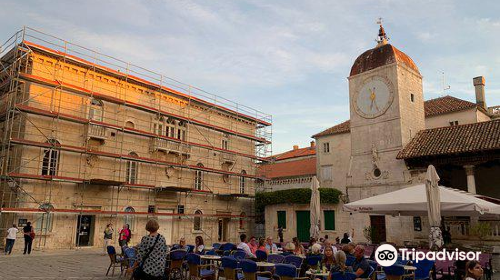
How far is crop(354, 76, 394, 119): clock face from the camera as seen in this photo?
24953mm

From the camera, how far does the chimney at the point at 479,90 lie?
30.7m

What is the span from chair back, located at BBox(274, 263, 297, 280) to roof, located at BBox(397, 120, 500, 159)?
1532 centimetres

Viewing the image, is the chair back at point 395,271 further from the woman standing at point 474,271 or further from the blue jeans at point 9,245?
the blue jeans at point 9,245

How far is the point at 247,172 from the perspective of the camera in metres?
34.2

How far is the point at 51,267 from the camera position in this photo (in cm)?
1369

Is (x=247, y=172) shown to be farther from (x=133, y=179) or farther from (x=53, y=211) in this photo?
(x=53, y=211)

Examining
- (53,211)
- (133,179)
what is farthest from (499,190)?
(53,211)

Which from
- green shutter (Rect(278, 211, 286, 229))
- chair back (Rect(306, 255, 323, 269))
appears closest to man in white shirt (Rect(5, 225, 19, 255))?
chair back (Rect(306, 255, 323, 269))

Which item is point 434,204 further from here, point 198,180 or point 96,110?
point 198,180

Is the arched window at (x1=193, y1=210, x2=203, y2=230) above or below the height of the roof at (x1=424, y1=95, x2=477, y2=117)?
below

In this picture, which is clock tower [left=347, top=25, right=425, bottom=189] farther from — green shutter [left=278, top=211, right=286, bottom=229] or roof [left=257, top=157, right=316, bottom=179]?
roof [left=257, top=157, right=316, bottom=179]

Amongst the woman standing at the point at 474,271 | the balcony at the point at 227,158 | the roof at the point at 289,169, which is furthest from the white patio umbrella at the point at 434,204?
the roof at the point at 289,169

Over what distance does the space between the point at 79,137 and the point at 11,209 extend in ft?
18.7

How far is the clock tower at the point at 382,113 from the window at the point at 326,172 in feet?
24.4
